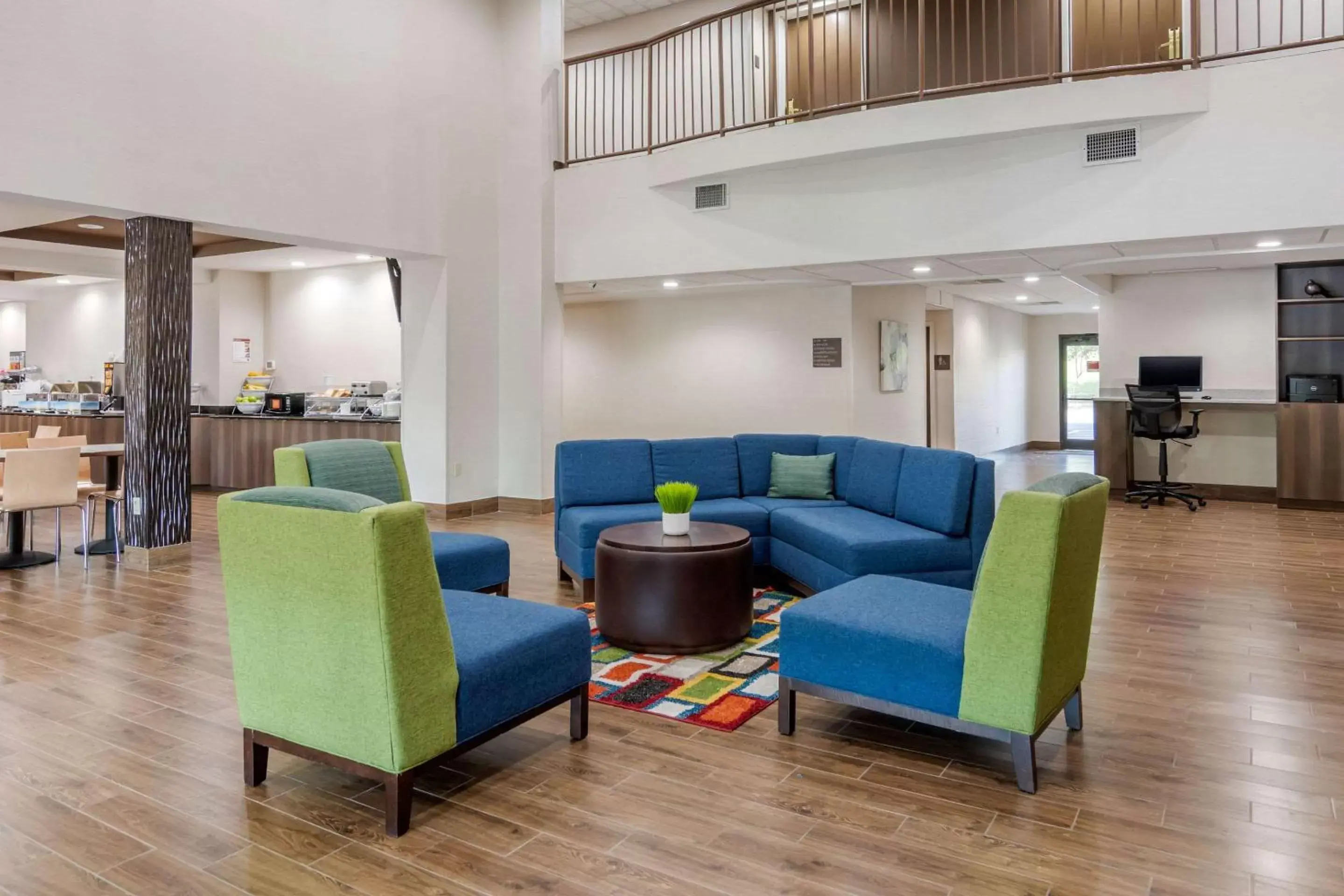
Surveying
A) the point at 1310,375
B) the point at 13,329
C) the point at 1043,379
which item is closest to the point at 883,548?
the point at 1310,375

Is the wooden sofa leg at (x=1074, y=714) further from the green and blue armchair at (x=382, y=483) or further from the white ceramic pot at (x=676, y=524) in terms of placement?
the green and blue armchair at (x=382, y=483)

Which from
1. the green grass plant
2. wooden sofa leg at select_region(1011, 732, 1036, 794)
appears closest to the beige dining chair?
the green grass plant

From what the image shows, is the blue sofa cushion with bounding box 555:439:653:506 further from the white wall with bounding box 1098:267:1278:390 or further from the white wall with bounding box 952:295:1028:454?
the white wall with bounding box 952:295:1028:454

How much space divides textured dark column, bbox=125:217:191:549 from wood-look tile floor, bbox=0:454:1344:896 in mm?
2301

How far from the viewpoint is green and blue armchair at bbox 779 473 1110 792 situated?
2676mm

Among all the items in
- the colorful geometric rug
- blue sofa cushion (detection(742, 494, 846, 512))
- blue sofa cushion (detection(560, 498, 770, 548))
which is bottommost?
the colorful geometric rug

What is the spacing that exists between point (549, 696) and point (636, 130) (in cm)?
804

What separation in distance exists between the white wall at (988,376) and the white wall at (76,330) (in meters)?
12.6

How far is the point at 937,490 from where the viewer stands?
15.6 feet

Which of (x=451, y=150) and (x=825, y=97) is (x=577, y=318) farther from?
(x=825, y=97)

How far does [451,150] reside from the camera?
8.36 meters

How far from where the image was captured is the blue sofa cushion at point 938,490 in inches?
182

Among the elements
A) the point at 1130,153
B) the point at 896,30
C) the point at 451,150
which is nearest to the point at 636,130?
the point at 451,150

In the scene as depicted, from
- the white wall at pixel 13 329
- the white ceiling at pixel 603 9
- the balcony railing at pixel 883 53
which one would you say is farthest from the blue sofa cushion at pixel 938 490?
the white wall at pixel 13 329
